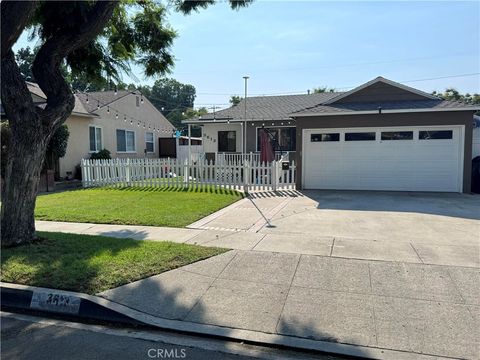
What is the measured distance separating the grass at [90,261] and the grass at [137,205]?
1.91 metres

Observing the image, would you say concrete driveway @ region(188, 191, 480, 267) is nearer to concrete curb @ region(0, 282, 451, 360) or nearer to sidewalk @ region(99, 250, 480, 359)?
sidewalk @ region(99, 250, 480, 359)

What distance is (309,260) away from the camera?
18.2ft

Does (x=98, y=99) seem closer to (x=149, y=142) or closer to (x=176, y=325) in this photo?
(x=149, y=142)

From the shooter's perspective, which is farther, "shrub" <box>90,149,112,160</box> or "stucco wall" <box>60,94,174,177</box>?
"shrub" <box>90,149,112,160</box>

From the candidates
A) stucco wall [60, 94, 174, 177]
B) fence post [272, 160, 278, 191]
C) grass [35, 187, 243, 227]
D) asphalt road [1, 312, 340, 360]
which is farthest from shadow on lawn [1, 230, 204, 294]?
stucco wall [60, 94, 174, 177]

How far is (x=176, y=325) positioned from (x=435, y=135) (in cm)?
1236

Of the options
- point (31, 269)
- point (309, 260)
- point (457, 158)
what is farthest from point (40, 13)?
point (457, 158)

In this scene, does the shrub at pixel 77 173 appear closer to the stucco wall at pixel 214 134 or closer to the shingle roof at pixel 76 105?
the shingle roof at pixel 76 105

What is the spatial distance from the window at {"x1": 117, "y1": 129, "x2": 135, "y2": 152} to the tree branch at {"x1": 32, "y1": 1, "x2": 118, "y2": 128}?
→ 53.0ft

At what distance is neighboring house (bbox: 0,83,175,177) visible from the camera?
17.8 meters

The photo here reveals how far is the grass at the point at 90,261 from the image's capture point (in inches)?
190

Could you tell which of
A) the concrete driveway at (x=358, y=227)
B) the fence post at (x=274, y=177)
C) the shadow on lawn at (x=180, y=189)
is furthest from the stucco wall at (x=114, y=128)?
the concrete driveway at (x=358, y=227)

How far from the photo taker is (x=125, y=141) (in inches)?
908

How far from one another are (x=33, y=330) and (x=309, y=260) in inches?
146
